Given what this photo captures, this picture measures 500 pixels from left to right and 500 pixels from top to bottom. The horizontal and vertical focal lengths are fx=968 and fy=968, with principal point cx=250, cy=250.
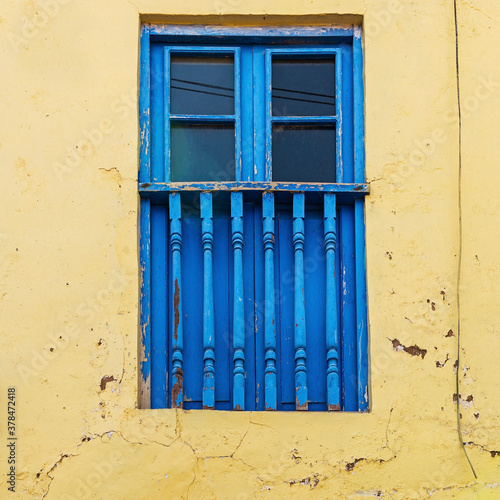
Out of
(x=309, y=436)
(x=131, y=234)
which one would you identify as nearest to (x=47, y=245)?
(x=131, y=234)

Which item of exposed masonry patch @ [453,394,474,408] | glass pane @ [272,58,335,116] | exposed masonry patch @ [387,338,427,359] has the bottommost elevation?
exposed masonry patch @ [453,394,474,408]

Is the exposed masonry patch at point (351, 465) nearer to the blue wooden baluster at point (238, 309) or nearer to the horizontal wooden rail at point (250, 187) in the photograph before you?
A: the blue wooden baluster at point (238, 309)

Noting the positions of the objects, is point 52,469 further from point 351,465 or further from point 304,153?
point 304,153

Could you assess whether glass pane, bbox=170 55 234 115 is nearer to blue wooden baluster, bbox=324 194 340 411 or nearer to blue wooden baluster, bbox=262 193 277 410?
blue wooden baluster, bbox=262 193 277 410

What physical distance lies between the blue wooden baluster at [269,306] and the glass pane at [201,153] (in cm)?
31

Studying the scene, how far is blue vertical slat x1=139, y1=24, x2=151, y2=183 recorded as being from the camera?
15.8 ft

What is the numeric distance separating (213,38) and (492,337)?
2062 mm

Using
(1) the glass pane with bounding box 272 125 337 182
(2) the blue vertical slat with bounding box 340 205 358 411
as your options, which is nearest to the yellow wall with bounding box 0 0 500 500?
(2) the blue vertical slat with bounding box 340 205 358 411

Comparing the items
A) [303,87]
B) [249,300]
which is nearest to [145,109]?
[303,87]

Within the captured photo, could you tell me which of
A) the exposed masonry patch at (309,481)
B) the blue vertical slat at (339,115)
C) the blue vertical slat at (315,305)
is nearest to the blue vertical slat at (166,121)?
the blue vertical slat at (315,305)

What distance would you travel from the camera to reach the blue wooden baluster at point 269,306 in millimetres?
4500

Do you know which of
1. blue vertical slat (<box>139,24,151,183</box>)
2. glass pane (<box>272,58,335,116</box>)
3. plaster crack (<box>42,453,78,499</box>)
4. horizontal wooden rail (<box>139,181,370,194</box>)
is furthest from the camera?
glass pane (<box>272,58,335,116</box>)

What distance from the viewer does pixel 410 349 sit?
4535 mm

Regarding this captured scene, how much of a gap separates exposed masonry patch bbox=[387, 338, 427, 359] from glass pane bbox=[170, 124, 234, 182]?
1.15 m
